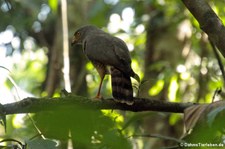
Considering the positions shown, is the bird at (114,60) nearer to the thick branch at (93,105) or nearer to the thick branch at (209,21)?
the thick branch at (93,105)

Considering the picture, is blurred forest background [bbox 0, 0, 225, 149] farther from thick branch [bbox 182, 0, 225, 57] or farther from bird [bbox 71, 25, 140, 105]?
thick branch [bbox 182, 0, 225, 57]

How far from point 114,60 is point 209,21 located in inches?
55.8

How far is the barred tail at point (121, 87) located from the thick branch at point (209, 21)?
820 millimetres

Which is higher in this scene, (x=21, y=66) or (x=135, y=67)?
(x=21, y=66)

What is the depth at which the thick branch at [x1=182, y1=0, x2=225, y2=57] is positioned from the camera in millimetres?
2223

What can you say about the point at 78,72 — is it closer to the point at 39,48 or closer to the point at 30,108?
the point at 39,48

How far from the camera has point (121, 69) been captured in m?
3.48

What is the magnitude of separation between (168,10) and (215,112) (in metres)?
5.27

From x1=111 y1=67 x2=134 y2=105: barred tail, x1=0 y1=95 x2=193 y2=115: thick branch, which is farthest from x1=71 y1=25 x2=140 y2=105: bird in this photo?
x1=0 y1=95 x2=193 y2=115: thick branch

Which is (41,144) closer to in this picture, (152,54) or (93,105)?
(93,105)

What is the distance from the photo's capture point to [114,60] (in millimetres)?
3584

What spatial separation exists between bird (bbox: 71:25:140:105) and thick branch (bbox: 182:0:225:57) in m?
0.85

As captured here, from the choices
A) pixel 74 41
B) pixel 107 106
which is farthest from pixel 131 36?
pixel 107 106

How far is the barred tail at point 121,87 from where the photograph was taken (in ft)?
9.87
